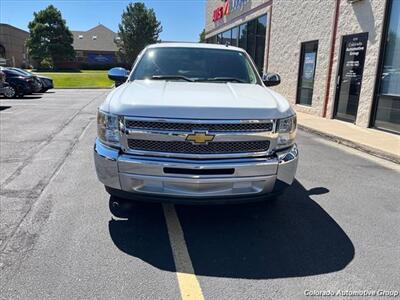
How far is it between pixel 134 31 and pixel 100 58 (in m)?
11.8

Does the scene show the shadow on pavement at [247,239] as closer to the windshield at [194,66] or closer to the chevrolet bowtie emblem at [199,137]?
the chevrolet bowtie emblem at [199,137]

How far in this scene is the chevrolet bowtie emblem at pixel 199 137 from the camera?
3172 millimetres

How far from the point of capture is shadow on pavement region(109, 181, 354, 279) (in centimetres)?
303

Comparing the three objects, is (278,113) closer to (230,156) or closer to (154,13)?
(230,156)

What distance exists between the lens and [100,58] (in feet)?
247

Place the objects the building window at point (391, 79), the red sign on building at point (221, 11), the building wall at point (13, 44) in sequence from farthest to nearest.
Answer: the building wall at point (13, 44) < the red sign on building at point (221, 11) < the building window at point (391, 79)

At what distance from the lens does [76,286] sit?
106 inches

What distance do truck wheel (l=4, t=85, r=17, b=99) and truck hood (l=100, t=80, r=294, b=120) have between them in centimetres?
1745

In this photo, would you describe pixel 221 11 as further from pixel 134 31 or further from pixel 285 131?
pixel 134 31

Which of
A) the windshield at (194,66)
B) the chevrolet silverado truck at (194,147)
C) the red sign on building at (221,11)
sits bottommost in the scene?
the chevrolet silverado truck at (194,147)

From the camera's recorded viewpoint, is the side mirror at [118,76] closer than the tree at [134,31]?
Yes

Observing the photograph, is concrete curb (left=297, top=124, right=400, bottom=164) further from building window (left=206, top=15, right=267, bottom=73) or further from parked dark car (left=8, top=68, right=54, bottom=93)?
parked dark car (left=8, top=68, right=54, bottom=93)

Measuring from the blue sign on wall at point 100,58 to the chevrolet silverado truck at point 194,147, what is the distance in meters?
76.2

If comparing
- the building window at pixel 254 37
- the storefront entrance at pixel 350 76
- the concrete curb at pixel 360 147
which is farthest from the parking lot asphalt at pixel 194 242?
the building window at pixel 254 37
